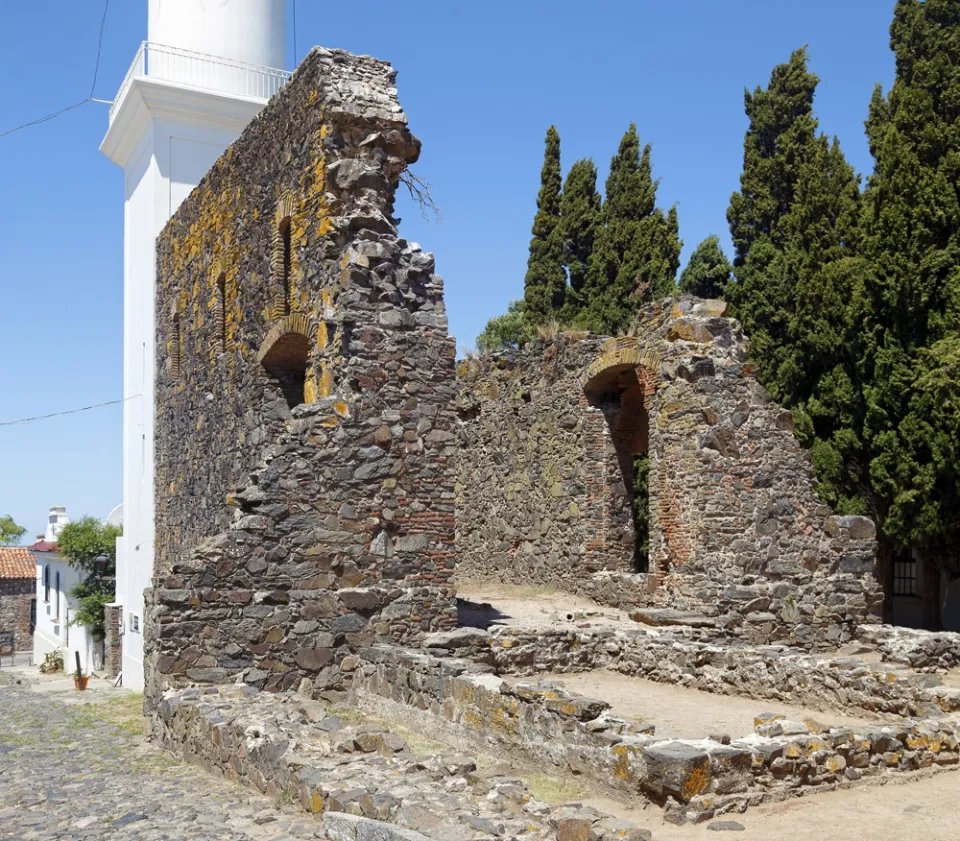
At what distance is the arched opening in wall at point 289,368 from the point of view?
1091cm

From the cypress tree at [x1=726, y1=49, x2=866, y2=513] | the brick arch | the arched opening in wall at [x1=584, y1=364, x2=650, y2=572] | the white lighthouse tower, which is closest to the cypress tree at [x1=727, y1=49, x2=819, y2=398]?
the cypress tree at [x1=726, y1=49, x2=866, y2=513]

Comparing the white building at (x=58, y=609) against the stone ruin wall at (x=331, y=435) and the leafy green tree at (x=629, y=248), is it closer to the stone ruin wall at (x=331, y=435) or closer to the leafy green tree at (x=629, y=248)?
the leafy green tree at (x=629, y=248)

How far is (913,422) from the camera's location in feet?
47.9

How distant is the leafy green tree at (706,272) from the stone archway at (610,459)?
9.31 metres

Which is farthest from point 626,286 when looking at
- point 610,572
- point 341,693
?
point 341,693

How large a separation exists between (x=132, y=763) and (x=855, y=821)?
191 inches

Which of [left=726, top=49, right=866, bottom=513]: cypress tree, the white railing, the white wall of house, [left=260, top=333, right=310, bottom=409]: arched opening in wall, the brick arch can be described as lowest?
the white wall of house

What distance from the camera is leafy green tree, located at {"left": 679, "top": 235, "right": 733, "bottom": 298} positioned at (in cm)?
2294

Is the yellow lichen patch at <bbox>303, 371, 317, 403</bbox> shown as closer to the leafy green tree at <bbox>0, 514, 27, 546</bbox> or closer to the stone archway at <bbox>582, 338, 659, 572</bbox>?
the stone archway at <bbox>582, 338, 659, 572</bbox>

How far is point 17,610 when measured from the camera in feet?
128

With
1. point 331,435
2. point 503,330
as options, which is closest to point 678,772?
point 331,435

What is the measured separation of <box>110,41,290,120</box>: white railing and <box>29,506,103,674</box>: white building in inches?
564

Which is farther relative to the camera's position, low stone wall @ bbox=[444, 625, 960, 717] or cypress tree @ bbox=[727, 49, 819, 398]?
cypress tree @ bbox=[727, 49, 819, 398]

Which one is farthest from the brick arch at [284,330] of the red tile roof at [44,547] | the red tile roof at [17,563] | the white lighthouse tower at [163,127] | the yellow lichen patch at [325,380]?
the red tile roof at [17,563]
